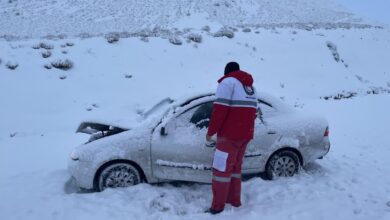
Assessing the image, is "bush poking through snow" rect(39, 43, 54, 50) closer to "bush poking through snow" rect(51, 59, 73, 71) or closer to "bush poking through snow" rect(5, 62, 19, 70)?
"bush poking through snow" rect(51, 59, 73, 71)

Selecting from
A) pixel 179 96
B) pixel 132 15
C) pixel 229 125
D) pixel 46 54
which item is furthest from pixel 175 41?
pixel 132 15

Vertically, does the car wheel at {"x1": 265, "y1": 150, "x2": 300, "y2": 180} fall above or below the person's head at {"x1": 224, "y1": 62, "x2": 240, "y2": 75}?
below

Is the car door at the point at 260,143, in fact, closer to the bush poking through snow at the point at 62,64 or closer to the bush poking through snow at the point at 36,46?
the bush poking through snow at the point at 62,64

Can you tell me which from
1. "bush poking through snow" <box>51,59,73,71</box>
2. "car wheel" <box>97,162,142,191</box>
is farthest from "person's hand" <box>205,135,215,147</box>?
"bush poking through snow" <box>51,59,73,71</box>

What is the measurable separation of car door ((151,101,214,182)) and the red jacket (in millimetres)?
951

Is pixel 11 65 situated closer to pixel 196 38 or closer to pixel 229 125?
pixel 196 38

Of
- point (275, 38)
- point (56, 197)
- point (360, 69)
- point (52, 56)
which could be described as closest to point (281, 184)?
point (56, 197)

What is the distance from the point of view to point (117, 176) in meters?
5.44

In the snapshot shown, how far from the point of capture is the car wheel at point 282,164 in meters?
5.81

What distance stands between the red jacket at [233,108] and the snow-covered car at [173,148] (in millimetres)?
987

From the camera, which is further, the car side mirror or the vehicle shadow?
the vehicle shadow

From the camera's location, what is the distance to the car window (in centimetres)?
558

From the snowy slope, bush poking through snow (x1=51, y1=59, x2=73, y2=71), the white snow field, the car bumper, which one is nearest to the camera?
the white snow field

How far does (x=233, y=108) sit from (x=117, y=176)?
6.59 feet
